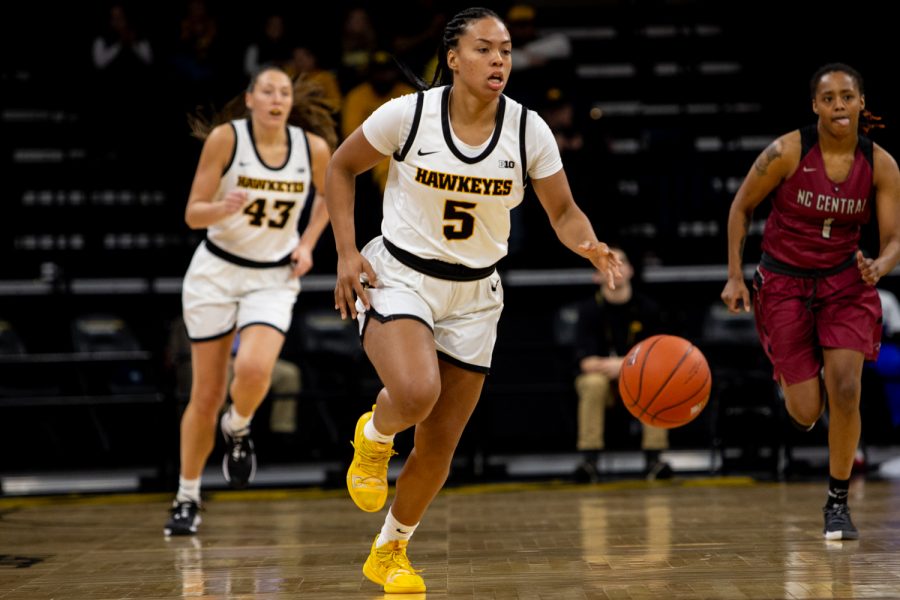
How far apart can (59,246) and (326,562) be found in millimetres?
5694

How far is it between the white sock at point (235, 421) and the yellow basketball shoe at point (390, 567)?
182 centimetres

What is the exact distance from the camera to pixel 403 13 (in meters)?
11.1

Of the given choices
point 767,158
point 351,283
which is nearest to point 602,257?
point 351,283

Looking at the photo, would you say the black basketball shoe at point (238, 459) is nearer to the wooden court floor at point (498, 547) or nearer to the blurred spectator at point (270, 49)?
the wooden court floor at point (498, 547)

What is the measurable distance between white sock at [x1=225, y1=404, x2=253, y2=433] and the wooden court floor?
1.64 ft

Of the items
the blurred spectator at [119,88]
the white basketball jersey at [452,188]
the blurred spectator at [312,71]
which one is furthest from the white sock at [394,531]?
the blurred spectator at [119,88]

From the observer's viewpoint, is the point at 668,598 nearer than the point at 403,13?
Yes

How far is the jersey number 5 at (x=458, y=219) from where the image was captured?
3.83 metres

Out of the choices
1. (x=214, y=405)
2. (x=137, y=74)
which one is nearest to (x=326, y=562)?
(x=214, y=405)

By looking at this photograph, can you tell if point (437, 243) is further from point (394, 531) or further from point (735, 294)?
point (735, 294)

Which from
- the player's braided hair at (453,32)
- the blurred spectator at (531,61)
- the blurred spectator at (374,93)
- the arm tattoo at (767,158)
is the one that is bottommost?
the arm tattoo at (767,158)

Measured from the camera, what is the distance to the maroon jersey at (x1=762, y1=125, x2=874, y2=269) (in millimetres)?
4996

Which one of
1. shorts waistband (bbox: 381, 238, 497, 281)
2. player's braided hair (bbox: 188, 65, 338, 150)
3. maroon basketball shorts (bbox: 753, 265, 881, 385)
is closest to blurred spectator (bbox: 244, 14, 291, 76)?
player's braided hair (bbox: 188, 65, 338, 150)

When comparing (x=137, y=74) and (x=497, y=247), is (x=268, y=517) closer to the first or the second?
(x=497, y=247)
